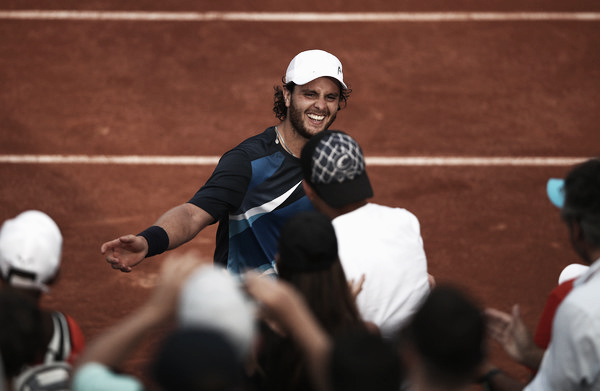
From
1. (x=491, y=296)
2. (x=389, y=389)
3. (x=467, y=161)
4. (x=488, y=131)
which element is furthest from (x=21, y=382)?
(x=488, y=131)

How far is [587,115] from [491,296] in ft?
12.7

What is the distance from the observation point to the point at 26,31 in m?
11.6

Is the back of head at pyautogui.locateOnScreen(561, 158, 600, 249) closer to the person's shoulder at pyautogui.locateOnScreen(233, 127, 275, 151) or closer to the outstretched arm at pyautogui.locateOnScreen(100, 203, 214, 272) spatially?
the outstretched arm at pyautogui.locateOnScreen(100, 203, 214, 272)

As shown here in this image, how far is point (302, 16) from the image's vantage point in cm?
1192

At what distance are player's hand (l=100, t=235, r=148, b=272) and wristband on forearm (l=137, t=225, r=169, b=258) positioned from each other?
0.16ft

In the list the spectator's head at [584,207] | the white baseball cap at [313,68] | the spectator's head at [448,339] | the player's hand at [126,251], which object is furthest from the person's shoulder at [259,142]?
the spectator's head at [448,339]

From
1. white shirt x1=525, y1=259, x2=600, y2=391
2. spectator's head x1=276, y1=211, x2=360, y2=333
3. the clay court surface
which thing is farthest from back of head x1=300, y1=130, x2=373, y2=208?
the clay court surface

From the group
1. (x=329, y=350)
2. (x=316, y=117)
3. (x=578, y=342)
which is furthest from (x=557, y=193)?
(x=316, y=117)

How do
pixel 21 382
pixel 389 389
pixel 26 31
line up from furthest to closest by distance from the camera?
1. pixel 26 31
2. pixel 21 382
3. pixel 389 389

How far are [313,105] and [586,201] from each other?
262 centimetres

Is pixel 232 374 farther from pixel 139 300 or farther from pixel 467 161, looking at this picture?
pixel 467 161

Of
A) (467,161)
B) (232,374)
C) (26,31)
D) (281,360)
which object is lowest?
(467,161)

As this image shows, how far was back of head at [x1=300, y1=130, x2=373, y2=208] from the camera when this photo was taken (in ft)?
14.0

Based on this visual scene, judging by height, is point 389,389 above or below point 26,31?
below
